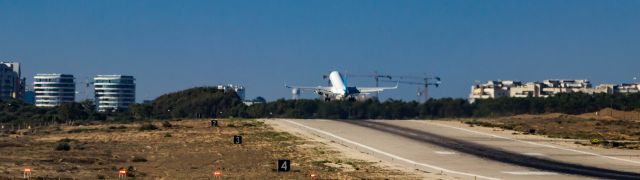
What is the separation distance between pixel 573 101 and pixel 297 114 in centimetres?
4287

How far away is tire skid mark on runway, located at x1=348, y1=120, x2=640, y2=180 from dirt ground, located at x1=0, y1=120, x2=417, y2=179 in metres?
9.76

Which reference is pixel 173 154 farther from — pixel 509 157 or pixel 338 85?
pixel 338 85

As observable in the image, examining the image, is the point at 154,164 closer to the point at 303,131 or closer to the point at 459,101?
the point at 303,131

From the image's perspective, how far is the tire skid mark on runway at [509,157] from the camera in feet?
216

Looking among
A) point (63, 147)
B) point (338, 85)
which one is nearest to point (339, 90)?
point (338, 85)

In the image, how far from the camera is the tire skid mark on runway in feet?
216

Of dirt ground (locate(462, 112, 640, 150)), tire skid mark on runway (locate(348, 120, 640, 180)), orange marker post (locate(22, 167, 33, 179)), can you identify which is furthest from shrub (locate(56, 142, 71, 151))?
dirt ground (locate(462, 112, 640, 150))

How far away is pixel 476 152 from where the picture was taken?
274 ft

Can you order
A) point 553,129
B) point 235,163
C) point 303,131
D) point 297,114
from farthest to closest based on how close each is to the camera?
point 297,114 < point 553,129 < point 303,131 < point 235,163

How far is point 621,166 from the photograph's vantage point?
237 feet

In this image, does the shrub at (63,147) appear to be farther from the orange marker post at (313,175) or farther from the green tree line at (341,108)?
the green tree line at (341,108)

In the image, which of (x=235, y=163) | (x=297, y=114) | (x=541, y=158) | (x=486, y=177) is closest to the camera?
(x=486, y=177)

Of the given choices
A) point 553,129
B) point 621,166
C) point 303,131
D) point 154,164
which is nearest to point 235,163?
point 154,164

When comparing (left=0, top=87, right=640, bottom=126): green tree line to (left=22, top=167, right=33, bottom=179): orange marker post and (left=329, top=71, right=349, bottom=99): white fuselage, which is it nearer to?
(left=329, top=71, right=349, bottom=99): white fuselage
